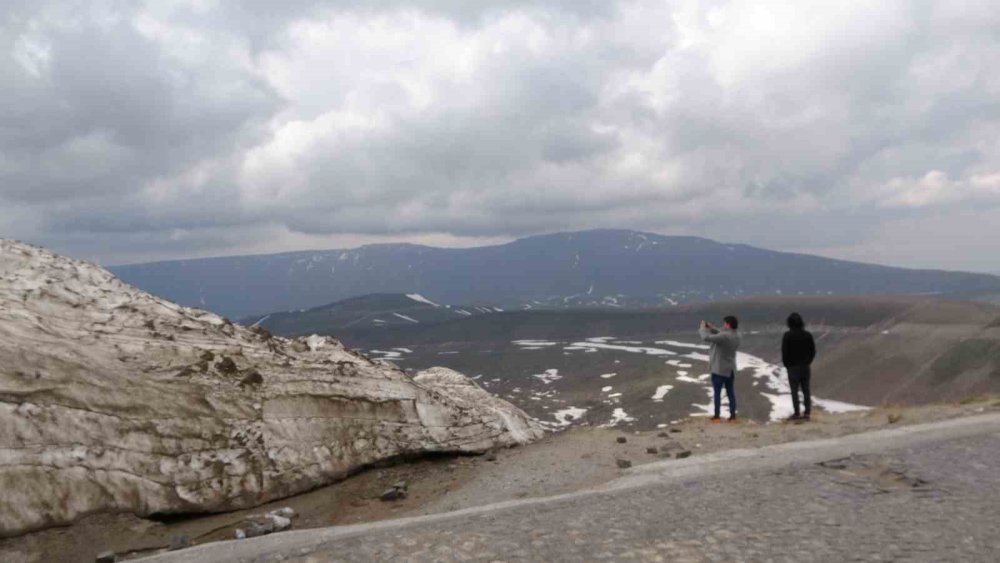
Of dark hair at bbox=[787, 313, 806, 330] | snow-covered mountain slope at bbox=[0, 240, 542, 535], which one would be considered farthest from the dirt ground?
dark hair at bbox=[787, 313, 806, 330]

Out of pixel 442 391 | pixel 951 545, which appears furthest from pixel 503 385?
pixel 951 545

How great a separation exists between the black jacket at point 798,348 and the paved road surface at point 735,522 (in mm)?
6906

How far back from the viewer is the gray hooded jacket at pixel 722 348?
20.2 meters

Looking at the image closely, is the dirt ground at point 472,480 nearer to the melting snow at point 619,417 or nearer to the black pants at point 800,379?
the black pants at point 800,379

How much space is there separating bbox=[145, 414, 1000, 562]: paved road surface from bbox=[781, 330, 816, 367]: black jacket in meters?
6.91

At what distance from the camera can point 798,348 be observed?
19.7 m

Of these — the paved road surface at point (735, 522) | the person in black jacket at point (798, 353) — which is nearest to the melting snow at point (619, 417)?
the person in black jacket at point (798, 353)

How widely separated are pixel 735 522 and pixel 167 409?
11.7m

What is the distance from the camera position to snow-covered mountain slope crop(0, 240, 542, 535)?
12.7 m

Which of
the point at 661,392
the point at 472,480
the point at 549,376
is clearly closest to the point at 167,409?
the point at 472,480

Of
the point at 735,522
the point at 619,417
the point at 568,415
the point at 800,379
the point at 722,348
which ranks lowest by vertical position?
the point at 619,417

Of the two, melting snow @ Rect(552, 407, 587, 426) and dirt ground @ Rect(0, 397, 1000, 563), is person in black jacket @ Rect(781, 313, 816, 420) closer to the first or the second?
dirt ground @ Rect(0, 397, 1000, 563)

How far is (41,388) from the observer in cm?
1303

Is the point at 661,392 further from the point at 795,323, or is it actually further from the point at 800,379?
the point at 795,323
